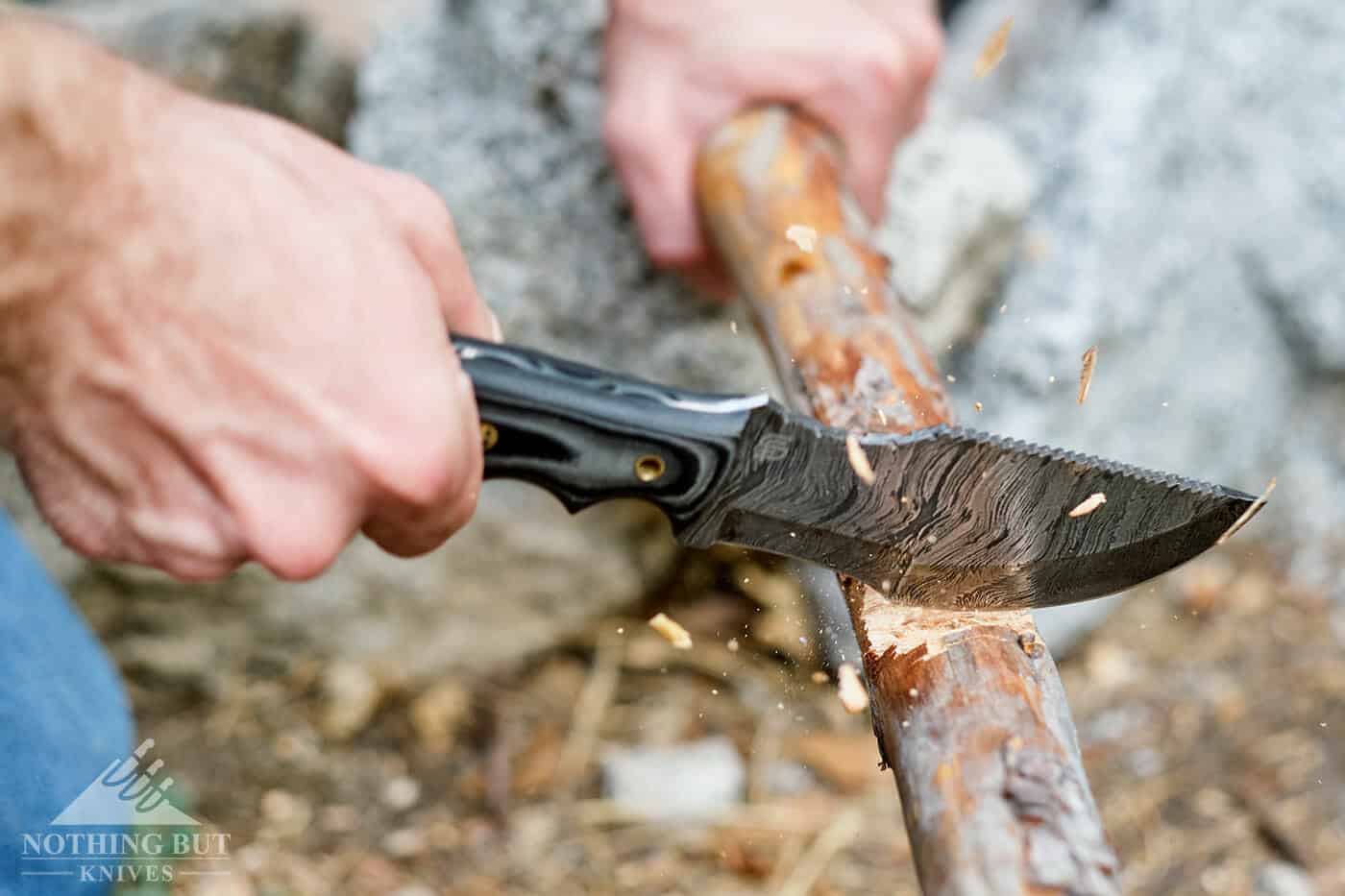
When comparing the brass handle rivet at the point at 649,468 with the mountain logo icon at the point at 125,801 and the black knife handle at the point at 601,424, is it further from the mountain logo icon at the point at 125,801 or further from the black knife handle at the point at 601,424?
the mountain logo icon at the point at 125,801

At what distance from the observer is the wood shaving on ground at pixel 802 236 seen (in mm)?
1398

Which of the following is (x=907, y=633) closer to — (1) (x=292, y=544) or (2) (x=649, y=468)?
(2) (x=649, y=468)

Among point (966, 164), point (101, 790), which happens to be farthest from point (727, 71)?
point (101, 790)

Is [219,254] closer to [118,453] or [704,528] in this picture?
[118,453]

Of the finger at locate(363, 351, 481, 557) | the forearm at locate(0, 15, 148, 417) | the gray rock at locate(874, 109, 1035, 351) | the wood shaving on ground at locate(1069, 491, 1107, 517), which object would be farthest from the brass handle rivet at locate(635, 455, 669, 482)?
the gray rock at locate(874, 109, 1035, 351)

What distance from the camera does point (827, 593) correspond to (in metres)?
1.63

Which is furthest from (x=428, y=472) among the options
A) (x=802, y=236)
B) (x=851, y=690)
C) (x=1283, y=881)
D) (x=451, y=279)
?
(x=1283, y=881)

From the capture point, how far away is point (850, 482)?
1.06 metres

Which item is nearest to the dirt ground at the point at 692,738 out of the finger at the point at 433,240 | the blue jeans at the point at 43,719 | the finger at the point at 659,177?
the blue jeans at the point at 43,719

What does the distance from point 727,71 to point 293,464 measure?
0.89m

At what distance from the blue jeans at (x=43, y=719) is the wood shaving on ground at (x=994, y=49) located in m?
1.77

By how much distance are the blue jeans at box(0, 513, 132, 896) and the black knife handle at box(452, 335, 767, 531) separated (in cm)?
62

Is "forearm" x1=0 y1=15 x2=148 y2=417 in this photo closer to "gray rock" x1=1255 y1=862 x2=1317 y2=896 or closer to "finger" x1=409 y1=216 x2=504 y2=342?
"finger" x1=409 y1=216 x2=504 y2=342

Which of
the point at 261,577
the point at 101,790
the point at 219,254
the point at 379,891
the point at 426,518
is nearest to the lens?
the point at 219,254
